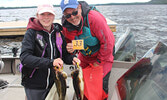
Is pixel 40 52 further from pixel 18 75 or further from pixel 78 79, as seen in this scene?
pixel 18 75

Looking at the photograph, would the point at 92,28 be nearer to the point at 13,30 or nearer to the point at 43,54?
the point at 43,54

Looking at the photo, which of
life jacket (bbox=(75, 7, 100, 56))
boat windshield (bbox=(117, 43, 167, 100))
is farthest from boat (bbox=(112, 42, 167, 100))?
life jacket (bbox=(75, 7, 100, 56))

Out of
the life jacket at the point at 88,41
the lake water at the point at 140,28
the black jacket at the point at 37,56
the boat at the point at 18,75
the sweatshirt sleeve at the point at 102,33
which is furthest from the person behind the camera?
the lake water at the point at 140,28

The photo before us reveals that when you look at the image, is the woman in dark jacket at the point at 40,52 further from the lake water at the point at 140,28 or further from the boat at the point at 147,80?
the lake water at the point at 140,28

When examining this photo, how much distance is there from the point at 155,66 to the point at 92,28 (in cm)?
137

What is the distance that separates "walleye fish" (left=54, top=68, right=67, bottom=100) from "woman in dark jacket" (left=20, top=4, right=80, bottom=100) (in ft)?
0.38

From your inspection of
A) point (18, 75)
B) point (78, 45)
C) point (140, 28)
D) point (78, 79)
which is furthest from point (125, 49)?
point (140, 28)

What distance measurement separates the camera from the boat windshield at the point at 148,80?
4.67ft

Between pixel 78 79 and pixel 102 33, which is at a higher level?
pixel 102 33

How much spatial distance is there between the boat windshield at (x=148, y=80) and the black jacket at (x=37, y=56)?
1039 mm

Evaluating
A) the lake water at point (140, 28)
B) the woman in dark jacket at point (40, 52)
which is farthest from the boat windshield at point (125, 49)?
the lake water at point (140, 28)

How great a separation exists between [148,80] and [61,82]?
1.16m

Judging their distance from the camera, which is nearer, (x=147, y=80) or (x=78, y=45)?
(x=147, y=80)

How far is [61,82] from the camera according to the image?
2.12 meters
